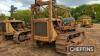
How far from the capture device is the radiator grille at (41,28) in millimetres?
12034

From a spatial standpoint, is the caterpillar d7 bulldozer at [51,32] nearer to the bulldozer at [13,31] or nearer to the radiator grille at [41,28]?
the radiator grille at [41,28]

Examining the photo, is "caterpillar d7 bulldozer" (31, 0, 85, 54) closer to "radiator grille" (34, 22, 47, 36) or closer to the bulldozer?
"radiator grille" (34, 22, 47, 36)

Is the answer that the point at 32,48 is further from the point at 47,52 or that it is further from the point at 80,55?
the point at 80,55

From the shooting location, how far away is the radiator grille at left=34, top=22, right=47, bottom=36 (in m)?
12.0

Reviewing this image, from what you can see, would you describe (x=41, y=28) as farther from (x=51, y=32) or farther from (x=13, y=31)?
(x=13, y=31)

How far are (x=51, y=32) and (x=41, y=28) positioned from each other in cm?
72

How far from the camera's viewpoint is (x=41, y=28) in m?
12.3

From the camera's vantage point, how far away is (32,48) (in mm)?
13359

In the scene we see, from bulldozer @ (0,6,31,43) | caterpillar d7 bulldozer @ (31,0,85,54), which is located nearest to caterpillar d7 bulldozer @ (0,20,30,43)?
bulldozer @ (0,6,31,43)

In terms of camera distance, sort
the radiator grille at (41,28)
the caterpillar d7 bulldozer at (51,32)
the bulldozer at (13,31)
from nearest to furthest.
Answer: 1. the caterpillar d7 bulldozer at (51,32)
2. the radiator grille at (41,28)
3. the bulldozer at (13,31)

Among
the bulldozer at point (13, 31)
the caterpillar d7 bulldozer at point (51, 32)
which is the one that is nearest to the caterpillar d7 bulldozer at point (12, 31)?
the bulldozer at point (13, 31)

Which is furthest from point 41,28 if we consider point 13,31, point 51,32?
point 13,31

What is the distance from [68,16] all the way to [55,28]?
3.18 metres

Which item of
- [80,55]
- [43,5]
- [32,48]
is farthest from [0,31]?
[80,55]
